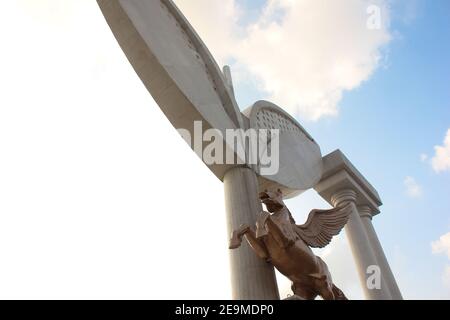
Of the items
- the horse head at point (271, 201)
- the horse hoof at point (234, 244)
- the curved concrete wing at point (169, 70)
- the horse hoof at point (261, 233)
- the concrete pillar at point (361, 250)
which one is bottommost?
the horse hoof at point (234, 244)

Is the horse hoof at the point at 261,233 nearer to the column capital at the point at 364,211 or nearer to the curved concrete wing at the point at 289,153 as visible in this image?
the curved concrete wing at the point at 289,153

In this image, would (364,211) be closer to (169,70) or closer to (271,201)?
(271,201)

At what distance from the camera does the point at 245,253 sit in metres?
6.29

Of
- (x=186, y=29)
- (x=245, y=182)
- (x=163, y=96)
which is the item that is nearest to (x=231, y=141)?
(x=245, y=182)

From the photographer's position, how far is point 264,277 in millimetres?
5961

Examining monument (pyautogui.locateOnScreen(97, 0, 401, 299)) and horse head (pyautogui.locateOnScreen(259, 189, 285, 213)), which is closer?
monument (pyautogui.locateOnScreen(97, 0, 401, 299))

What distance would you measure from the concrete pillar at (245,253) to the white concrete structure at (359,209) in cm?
395

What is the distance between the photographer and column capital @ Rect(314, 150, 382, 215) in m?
10.6

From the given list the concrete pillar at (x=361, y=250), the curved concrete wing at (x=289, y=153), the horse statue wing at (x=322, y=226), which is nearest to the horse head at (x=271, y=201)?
the horse statue wing at (x=322, y=226)

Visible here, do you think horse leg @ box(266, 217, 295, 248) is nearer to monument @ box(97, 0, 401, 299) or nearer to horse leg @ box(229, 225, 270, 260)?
monument @ box(97, 0, 401, 299)

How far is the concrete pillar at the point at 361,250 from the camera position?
936 centimetres

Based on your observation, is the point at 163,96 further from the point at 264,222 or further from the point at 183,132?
the point at 264,222

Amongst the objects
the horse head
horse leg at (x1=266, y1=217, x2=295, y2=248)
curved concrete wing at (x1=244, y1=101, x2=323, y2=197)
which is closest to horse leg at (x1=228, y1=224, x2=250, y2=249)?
horse leg at (x1=266, y1=217, x2=295, y2=248)

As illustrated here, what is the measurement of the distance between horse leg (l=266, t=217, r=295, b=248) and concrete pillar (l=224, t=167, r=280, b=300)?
1.84 ft
